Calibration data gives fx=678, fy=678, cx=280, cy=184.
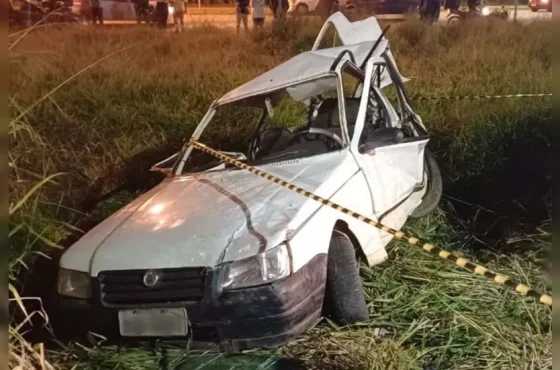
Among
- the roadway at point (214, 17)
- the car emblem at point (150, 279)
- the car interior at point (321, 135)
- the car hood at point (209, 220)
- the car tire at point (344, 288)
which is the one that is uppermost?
the roadway at point (214, 17)

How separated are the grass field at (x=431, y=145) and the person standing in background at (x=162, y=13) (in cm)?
13

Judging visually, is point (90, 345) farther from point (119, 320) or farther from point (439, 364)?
point (439, 364)

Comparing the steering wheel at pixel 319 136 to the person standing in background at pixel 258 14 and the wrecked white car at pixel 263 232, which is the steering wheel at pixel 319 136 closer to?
the wrecked white car at pixel 263 232

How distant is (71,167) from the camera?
5414mm

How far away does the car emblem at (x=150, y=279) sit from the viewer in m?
2.83

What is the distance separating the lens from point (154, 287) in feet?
9.31

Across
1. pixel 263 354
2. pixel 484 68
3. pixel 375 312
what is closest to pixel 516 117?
pixel 484 68

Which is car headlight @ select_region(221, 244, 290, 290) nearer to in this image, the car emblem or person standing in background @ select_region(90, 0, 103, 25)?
the car emblem

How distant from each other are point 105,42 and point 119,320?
4021mm

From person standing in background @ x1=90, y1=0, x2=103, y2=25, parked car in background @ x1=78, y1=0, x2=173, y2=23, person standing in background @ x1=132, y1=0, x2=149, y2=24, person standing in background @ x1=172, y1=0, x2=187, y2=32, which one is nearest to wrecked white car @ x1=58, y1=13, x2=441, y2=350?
person standing in background @ x1=90, y1=0, x2=103, y2=25

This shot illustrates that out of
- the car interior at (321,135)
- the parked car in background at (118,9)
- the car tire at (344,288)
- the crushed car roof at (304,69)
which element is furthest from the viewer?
the parked car in background at (118,9)

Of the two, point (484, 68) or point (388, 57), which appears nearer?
point (388, 57)

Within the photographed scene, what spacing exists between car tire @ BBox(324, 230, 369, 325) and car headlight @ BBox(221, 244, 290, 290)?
0.46 meters

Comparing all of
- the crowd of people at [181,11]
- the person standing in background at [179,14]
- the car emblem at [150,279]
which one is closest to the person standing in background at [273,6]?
the crowd of people at [181,11]
